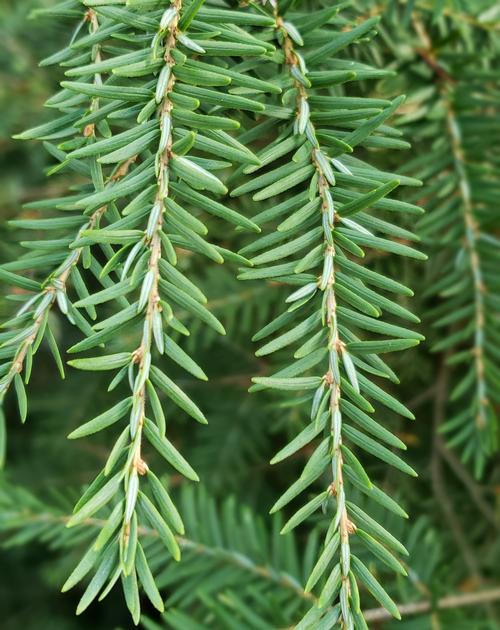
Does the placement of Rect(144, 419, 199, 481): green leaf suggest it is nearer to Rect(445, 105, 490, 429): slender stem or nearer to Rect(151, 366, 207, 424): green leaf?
Rect(151, 366, 207, 424): green leaf

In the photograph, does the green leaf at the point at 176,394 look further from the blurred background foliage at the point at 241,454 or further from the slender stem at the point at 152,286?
the blurred background foliage at the point at 241,454

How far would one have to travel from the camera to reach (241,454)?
2.54 ft

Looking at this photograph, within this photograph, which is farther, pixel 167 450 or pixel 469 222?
pixel 469 222

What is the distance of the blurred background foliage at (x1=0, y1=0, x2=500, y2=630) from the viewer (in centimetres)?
53

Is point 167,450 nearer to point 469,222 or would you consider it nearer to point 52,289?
point 52,289

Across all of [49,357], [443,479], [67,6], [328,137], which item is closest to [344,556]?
[328,137]

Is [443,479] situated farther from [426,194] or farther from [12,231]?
[12,231]

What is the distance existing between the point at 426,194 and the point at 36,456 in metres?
0.63

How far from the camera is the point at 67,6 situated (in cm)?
37

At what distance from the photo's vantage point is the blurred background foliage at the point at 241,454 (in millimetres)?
525

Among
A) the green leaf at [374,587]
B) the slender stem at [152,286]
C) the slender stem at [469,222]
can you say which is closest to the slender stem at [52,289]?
the slender stem at [152,286]

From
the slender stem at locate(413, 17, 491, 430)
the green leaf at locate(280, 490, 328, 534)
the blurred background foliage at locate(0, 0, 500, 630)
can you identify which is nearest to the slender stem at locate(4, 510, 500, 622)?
the blurred background foliage at locate(0, 0, 500, 630)

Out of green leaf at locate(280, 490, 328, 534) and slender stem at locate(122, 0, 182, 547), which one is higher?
slender stem at locate(122, 0, 182, 547)

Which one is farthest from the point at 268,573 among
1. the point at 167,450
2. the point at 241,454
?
the point at 167,450
